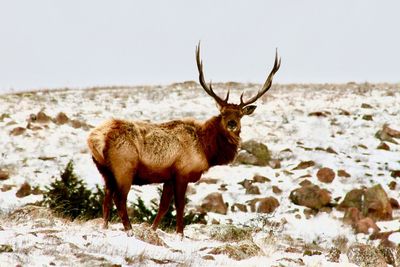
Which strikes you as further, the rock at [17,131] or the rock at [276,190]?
the rock at [17,131]

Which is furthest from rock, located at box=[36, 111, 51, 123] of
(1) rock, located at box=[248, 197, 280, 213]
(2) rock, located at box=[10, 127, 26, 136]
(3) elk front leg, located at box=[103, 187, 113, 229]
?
(3) elk front leg, located at box=[103, 187, 113, 229]

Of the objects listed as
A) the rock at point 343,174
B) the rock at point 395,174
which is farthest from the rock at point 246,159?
the rock at point 395,174

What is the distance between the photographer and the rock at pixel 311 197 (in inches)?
563

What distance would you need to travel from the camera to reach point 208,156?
8695 millimetres

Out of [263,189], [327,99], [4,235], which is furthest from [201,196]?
[327,99]

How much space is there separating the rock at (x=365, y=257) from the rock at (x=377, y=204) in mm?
6446

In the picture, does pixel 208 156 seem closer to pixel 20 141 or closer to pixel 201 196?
pixel 201 196

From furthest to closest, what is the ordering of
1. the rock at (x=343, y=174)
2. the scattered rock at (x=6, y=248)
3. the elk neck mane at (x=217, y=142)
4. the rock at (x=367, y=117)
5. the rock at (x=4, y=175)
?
the rock at (x=367, y=117), the rock at (x=343, y=174), the rock at (x=4, y=175), the elk neck mane at (x=217, y=142), the scattered rock at (x=6, y=248)

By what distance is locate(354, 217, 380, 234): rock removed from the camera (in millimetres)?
12617

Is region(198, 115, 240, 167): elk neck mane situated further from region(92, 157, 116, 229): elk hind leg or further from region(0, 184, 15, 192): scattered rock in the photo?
region(0, 184, 15, 192): scattered rock

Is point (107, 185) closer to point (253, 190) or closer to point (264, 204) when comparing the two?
point (264, 204)

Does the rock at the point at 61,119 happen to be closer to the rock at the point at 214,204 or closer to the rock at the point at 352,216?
the rock at the point at 214,204

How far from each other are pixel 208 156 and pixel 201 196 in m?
5.85

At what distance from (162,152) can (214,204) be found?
616cm
